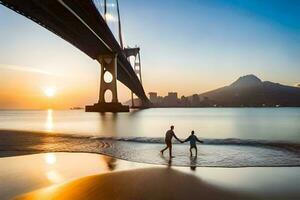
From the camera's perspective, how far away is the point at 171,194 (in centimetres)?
965

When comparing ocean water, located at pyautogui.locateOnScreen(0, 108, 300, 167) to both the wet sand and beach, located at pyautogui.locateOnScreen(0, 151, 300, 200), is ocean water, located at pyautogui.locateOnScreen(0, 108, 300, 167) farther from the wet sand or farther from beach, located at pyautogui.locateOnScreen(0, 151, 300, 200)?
the wet sand

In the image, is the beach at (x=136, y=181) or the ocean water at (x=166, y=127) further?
Answer: the ocean water at (x=166, y=127)

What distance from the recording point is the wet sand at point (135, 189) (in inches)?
371

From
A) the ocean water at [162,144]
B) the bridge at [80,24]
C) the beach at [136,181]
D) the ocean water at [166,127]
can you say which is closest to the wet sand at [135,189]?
the beach at [136,181]

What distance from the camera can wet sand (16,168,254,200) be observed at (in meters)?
9.41

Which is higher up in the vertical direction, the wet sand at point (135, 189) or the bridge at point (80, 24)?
the bridge at point (80, 24)

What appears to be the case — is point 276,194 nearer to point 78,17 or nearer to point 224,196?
point 224,196

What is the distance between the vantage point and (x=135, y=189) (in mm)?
10188

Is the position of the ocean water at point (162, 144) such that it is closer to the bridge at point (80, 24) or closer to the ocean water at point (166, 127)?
the ocean water at point (166, 127)

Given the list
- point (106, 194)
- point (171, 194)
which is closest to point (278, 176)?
point (171, 194)

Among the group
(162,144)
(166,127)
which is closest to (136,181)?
(162,144)

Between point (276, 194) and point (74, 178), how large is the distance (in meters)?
6.56

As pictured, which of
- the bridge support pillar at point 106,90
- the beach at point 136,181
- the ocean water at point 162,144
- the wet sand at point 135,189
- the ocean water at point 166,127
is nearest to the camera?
the wet sand at point 135,189

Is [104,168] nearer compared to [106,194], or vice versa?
[106,194]
